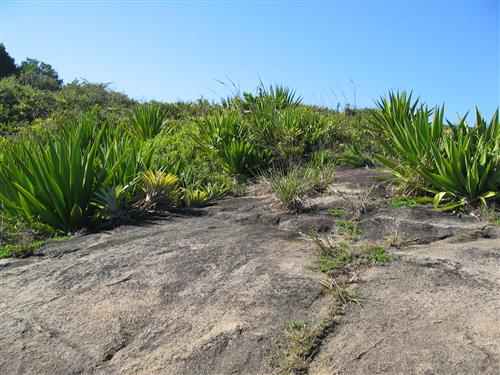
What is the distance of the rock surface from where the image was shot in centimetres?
299

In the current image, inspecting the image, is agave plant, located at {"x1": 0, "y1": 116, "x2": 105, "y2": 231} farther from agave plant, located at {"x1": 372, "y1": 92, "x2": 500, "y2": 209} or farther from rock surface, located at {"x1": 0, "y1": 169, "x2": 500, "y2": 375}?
agave plant, located at {"x1": 372, "y1": 92, "x2": 500, "y2": 209}

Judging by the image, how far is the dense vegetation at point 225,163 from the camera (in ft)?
18.7

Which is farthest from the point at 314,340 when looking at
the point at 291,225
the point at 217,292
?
the point at 291,225

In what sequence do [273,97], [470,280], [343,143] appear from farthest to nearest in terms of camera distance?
[273,97] → [343,143] → [470,280]

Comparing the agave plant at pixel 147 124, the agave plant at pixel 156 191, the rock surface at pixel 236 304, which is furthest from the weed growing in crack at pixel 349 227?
the agave plant at pixel 147 124

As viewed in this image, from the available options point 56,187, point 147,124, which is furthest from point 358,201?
point 147,124

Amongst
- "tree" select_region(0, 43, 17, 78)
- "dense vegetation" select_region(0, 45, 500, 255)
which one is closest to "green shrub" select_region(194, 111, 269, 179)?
"dense vegetation" select_region(0, 45, 500, 255)

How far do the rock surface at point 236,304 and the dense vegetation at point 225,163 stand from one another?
661 millimetres

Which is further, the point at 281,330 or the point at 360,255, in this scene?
the point at 360,255

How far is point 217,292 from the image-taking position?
3771 millimetres

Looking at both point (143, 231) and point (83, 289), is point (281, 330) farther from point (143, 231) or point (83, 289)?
point (143, 231)

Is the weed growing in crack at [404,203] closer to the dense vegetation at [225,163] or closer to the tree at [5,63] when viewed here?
the dense vegetation at [225,163]

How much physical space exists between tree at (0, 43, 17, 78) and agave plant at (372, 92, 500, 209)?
87.9ft

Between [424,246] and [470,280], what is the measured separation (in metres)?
0.83
